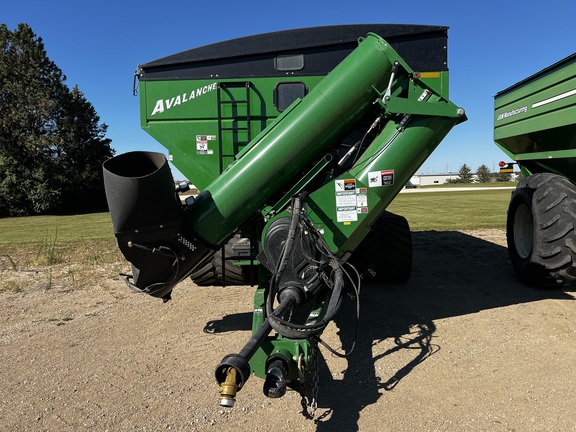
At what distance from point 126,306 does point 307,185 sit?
316cm

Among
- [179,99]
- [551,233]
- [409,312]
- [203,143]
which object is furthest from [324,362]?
[551,233]

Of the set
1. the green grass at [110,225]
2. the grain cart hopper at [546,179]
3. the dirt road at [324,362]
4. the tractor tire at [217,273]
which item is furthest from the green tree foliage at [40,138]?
the grain cart hopper at [546,179]

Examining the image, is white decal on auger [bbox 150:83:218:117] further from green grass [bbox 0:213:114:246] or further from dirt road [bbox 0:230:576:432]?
green grass [bbox 0:213:114:246]

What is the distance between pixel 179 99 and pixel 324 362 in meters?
2.97

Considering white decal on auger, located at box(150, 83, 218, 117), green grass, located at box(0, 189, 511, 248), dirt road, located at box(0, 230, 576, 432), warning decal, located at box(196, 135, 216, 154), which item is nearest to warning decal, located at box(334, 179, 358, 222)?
dirt road, located at box(0, 230, 576, 432)

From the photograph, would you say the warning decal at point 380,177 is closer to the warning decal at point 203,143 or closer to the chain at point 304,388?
the chain at point 304,388

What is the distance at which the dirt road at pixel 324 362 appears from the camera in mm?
2811

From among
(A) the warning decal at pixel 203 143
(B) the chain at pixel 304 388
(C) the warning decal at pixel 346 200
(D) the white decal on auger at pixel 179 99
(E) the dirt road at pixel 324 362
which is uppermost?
(D) the white decal on auger at pixel 179 99

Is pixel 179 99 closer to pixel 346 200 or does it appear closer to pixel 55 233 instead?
pixel 346 200

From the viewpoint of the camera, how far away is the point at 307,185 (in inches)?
138

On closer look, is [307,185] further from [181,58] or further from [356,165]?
[181,58]

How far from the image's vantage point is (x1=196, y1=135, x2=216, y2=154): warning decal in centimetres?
431

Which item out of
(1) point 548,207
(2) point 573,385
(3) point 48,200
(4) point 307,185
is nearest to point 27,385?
(4) point 307,185

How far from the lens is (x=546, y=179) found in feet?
16.8
